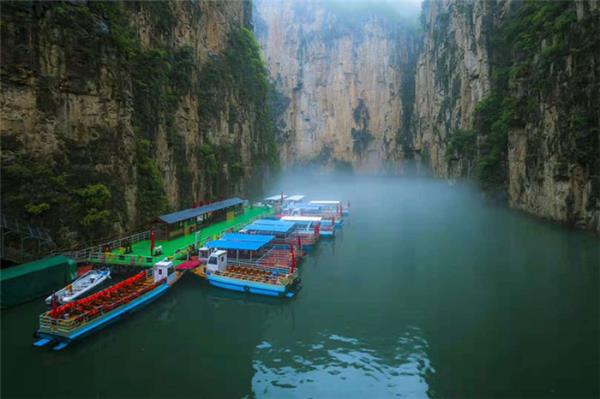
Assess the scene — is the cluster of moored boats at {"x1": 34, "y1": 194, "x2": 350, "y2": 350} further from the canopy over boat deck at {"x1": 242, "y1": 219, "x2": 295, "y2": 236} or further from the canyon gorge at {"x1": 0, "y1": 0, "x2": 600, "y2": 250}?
the canyon gorge at {"x1": 0, "y1": 0, "x2": 600, "y2": 250}

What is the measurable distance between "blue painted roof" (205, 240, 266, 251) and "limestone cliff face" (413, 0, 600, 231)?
91.1ft

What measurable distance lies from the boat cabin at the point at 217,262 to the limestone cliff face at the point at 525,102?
2999 centimetres

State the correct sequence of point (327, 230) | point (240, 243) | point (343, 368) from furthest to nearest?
point (327, 230)
point (240, 243)
point (343, 368)

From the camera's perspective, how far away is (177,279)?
23.3 m

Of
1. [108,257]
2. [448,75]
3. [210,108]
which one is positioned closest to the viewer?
[108,257]

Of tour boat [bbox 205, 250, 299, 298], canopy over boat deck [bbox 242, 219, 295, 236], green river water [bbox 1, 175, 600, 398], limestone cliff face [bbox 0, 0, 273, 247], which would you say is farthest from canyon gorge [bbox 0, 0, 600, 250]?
tour boat [bbox 205, 250, 299, 298]

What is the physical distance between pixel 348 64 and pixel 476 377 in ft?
321

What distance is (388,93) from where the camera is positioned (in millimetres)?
100125

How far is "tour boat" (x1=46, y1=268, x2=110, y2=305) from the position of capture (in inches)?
757

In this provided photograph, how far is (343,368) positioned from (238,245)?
13.5m

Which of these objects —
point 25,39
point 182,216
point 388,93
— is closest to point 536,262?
point 182,216

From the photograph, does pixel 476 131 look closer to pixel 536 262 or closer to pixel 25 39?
pixel 536 262

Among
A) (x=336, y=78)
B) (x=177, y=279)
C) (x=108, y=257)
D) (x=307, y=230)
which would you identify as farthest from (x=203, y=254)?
(x=336, y=78)

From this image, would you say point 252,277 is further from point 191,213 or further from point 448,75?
point 448,75
